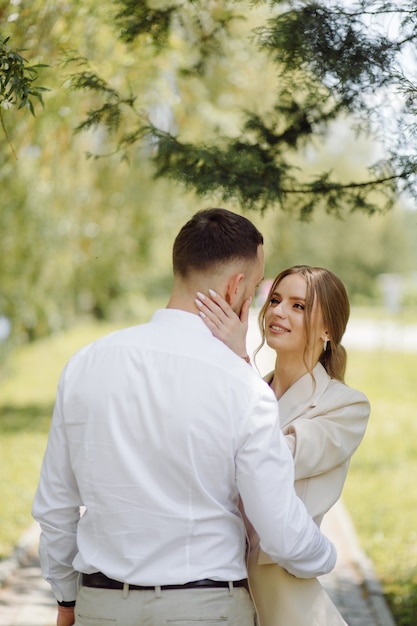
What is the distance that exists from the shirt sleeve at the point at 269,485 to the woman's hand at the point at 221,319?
27 cm

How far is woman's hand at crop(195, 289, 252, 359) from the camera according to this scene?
2.47 m

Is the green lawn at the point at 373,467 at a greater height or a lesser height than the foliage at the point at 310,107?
lesser

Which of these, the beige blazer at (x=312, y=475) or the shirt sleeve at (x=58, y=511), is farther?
the beige blazer at (x=312, y=475)

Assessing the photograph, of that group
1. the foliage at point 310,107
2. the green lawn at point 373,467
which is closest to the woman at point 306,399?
the foliage at point 310,107

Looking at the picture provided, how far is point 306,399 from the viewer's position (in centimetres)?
306

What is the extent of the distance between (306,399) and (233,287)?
723 millimetres

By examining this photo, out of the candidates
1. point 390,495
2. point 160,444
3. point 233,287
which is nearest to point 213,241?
point 233,287

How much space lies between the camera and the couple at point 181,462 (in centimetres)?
230

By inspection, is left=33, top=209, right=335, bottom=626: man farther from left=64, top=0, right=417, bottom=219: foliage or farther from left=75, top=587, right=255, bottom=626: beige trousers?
left=64, top=0, right=417, bottom=219: foliage

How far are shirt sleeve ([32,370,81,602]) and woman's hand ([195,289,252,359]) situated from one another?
0.47 m

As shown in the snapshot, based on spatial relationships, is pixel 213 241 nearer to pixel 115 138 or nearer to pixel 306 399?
pixel 306 399

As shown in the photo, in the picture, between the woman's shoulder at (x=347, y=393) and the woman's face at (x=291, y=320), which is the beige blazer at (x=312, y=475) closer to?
the woman's shoulder at (x=347, y=393)

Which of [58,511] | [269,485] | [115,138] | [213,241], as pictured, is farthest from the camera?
[115,138]

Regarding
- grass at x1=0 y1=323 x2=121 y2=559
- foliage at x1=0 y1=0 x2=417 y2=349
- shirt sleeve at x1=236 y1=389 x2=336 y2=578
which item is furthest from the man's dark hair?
grass at x1=0 y1=323 x2=121 y2=559
